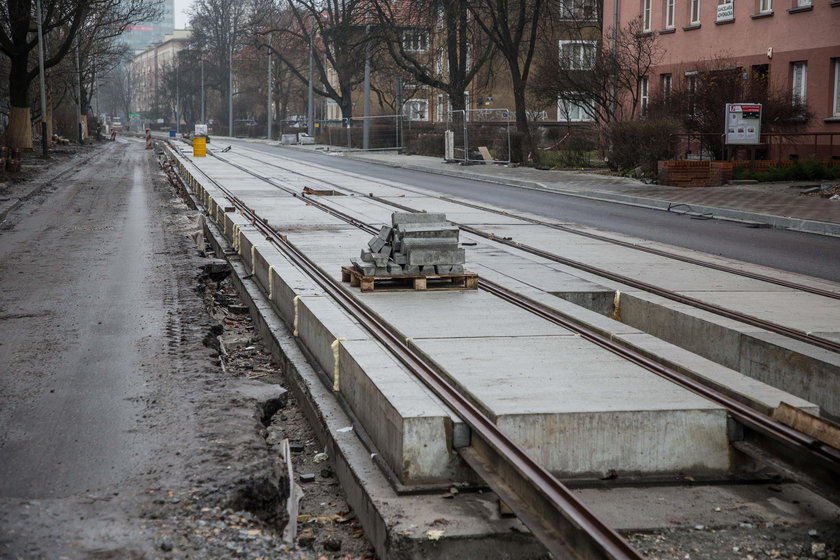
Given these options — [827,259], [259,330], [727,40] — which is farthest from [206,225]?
[727,40]

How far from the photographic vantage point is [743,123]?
1079 inches

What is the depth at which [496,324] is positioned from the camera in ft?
27.7

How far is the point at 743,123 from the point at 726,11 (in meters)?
10.5

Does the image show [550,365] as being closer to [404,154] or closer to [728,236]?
[728,236]

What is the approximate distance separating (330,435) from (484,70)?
61.8 m

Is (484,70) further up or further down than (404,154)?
further up

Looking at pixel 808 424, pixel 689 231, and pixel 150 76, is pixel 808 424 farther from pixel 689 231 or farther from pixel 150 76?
pixel 150 76

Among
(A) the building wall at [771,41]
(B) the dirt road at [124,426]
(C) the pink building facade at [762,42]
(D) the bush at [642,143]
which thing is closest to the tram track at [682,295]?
(B) the dirt road at [124,426]

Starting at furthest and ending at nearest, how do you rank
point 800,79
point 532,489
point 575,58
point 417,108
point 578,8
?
point 417,108 < point 578,8 < point 575,58 < point 800,79 < point 532,489

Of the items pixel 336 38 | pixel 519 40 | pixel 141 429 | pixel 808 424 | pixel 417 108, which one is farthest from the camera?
pixel 417 108

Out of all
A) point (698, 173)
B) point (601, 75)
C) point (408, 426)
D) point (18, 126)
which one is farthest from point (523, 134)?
point (408, 426)

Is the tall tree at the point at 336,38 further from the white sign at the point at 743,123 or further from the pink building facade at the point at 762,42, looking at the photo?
the white sign at the point at 743,123

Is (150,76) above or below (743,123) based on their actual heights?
above

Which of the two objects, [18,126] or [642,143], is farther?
[18,126]
